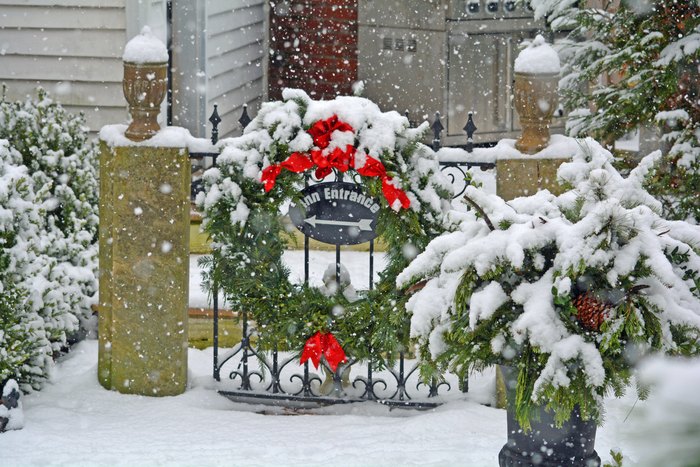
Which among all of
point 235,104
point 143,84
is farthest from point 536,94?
point 235,104

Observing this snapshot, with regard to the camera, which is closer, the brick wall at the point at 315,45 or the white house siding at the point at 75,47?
the white house siding at the point at 75,47

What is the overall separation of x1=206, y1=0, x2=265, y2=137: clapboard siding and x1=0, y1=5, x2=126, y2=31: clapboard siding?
143cm

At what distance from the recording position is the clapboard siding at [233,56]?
9.38 m

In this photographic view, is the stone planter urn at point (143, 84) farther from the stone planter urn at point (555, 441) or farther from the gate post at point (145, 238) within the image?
the stone planter urn at point (555, 441)

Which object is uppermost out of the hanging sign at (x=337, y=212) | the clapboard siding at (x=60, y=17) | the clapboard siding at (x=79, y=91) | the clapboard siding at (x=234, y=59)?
the clapboard siding at (x=60, y=17)

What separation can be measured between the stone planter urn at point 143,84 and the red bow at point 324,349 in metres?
1.37

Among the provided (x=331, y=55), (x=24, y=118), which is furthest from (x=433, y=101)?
(x=24, y=118)

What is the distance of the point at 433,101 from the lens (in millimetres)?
10930

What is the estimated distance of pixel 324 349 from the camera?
518cm

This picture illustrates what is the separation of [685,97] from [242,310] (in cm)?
328

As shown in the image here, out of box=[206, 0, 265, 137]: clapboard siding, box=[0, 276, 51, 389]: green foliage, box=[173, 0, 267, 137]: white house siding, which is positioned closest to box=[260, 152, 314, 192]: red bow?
box=[0, 276, 51, 389]: green foliage

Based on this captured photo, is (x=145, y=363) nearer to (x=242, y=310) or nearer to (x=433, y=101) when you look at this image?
(x=242, y=310)

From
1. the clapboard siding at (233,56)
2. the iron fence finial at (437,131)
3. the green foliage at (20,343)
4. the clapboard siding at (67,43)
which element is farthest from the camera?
the clapboard siding at (233,56)

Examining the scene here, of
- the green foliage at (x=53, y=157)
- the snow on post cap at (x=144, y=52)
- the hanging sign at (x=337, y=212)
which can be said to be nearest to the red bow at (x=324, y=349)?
the hanging sign at (x=337, y=212)
